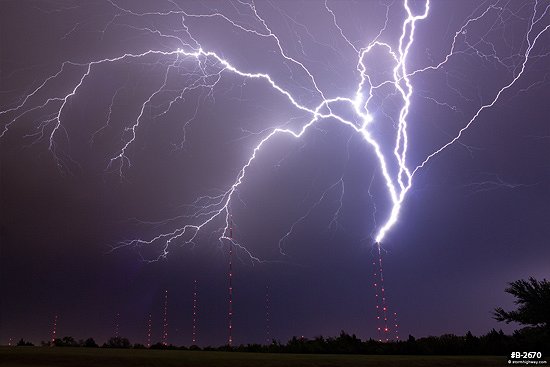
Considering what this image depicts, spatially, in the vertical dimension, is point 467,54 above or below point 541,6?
below

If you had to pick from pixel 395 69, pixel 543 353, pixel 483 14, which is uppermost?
pixel 483 14

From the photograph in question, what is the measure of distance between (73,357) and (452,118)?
15416mm

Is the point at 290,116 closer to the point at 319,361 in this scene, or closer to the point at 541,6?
the point at 541,6

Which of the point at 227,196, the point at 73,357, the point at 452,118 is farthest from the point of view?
the point at 227,196

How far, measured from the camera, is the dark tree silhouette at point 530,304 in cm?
583

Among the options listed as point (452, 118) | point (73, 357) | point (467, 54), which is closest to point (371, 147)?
point (452, 118)

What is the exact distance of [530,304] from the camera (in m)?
5.97

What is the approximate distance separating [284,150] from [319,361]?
527 inches

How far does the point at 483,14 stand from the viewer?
13.5m

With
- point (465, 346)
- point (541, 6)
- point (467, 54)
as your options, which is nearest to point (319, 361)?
point (465, 346)

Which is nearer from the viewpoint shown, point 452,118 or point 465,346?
point 465,346

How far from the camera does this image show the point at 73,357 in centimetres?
349

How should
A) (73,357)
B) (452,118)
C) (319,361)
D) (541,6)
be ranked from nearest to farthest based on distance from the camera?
(73,357), (319,361), (541,6), (452,118)

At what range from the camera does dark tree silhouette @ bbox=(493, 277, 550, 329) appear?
5832mm
